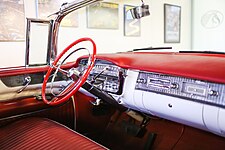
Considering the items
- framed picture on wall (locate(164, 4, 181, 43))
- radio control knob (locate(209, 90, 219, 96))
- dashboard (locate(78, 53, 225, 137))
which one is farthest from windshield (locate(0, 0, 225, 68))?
radio control knob (locate(209, 90, 219, 96))

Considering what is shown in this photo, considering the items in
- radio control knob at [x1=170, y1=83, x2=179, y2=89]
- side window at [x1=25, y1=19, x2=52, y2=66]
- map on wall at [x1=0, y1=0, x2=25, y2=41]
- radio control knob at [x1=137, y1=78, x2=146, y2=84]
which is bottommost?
radio control knob at [x1=170, y1=83, x2=179, y2=89]

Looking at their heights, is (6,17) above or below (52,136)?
above

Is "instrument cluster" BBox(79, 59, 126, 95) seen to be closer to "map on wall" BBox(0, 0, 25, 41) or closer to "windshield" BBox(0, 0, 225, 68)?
"windshield" BBox(0, 0, 225, 68)

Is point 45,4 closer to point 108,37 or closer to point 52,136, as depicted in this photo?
point 108,37

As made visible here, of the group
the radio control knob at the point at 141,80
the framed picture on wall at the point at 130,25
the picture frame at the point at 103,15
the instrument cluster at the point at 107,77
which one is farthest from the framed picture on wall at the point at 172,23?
the radio control knob at the point at 141,80

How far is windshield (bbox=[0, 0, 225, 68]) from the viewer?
2.44 meters

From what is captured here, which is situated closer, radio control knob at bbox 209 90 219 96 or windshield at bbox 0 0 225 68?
radio control knob at bbox 209 90 219 96

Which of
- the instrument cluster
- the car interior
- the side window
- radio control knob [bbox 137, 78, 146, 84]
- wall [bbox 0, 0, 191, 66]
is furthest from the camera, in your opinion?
wall [bbox 0, 0, 191, 66]

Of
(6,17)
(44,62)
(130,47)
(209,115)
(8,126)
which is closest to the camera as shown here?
(209,115)

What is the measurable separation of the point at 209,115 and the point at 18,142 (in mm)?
947

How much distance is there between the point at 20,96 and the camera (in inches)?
60.9

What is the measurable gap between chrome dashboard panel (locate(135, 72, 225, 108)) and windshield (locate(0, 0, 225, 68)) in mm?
916

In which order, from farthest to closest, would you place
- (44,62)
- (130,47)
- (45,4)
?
1. (130,47)
2. (45,4)
3. (44,62)

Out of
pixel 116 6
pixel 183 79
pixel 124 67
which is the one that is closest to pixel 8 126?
pixel 124 67
